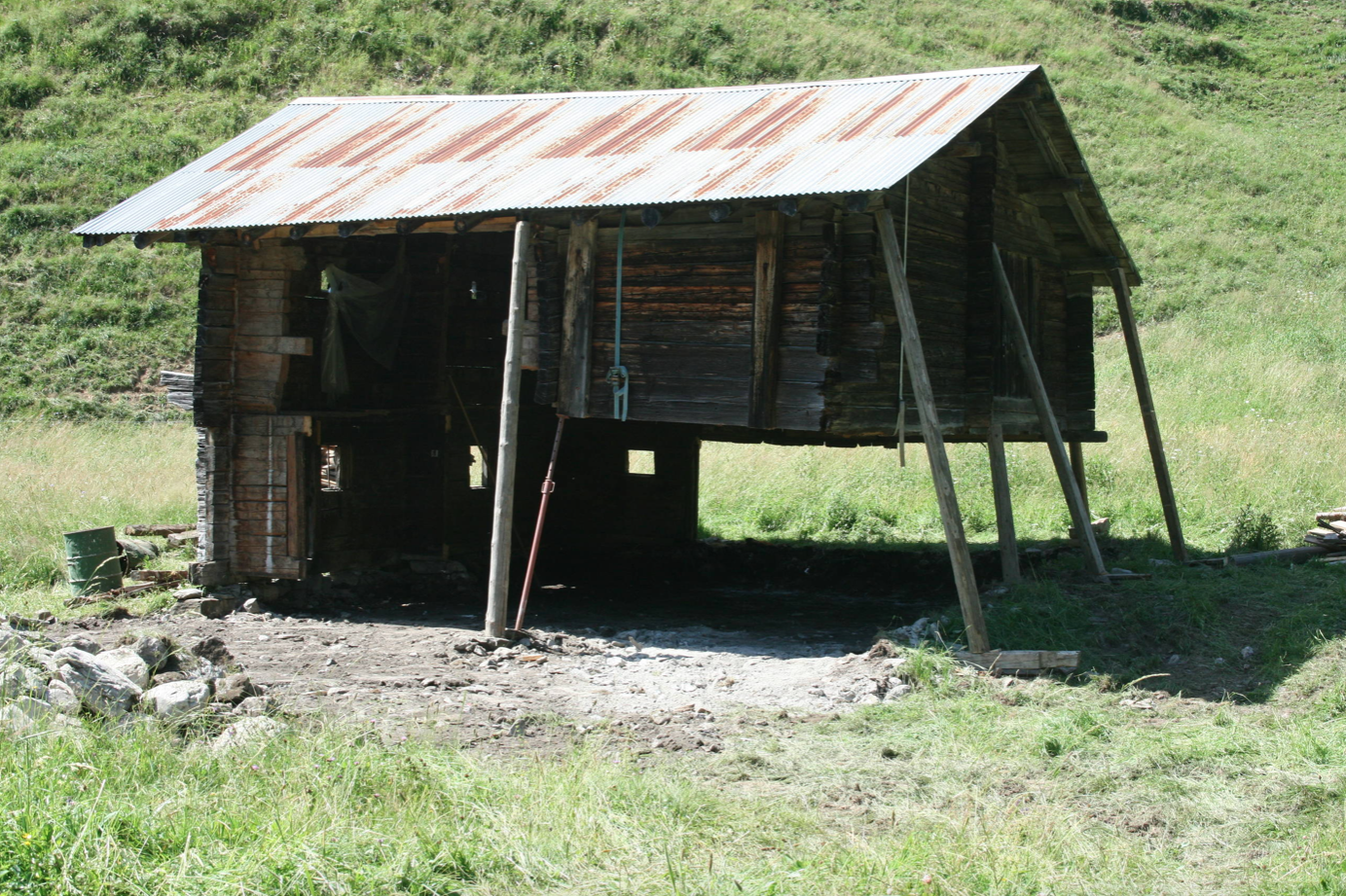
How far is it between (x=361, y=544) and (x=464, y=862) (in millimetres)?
8657

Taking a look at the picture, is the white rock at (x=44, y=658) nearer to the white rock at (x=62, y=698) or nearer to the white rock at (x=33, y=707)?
the white rock at (x=62, y=698)

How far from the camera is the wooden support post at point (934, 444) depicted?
890 centimetres

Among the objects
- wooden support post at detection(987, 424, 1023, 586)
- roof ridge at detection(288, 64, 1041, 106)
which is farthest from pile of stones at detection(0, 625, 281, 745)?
roof ridge at detection(288, 64, 1041, 106)

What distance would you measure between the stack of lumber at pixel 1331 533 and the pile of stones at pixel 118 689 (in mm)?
10361

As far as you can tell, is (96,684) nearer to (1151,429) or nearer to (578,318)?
(578,318)

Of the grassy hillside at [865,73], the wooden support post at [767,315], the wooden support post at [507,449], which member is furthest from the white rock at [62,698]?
the grassy hillside at [865,73]

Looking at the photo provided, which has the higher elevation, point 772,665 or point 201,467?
point 201,467

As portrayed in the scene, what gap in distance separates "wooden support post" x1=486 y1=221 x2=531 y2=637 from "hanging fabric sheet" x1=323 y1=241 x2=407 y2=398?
342 cm

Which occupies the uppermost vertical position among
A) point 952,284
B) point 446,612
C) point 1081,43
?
point 1081,43

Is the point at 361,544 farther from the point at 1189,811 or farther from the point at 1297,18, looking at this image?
the point at 1297,18

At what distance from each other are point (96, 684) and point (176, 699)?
1.40ft

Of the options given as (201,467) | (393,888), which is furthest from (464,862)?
Answer: (201,467)

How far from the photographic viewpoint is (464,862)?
203 inches

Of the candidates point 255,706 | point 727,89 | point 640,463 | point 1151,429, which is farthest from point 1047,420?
point 640,463
